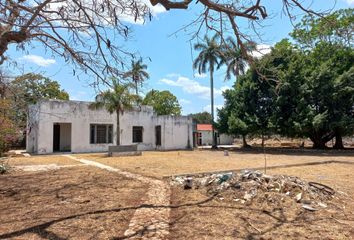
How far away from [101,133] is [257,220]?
2246 cm

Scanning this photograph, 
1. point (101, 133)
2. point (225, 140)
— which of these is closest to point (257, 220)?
point (101, 133)

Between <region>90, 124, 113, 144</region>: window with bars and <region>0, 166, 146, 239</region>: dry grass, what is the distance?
16401mm

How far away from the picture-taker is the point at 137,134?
93.2 ft

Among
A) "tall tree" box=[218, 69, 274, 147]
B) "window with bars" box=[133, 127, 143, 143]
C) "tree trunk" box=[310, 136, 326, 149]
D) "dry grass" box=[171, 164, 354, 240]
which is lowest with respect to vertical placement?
"dry grass" box=[171, 164, 354, 240]

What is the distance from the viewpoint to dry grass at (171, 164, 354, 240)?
14.4 feet

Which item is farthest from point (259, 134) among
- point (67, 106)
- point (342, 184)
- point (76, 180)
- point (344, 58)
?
point (76, 180)

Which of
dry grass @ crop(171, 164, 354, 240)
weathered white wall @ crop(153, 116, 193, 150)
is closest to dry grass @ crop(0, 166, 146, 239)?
dry grass @ crop(171, 164, 354, 240)

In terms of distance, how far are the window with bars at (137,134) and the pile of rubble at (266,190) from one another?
69.2ft

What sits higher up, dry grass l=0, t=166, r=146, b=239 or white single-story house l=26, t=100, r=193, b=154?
white single-story house l=26, t=100, r=193, b=154

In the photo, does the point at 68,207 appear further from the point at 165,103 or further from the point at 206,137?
the point at 165,103

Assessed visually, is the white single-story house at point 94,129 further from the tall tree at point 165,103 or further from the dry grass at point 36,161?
the tall tree at point 165,103

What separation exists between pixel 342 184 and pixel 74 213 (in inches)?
286

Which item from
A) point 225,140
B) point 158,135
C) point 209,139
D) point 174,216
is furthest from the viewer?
point 225,140

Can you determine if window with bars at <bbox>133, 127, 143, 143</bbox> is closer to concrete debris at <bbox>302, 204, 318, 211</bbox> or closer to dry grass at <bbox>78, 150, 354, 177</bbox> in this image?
dry grass at <bbox>78, 150, 354, 177</bbox>
